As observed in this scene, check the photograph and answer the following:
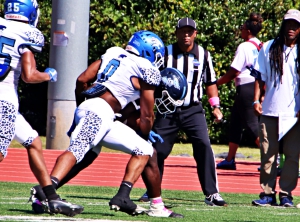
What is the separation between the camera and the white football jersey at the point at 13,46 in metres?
7.09

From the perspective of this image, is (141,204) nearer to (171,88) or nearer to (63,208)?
(171,88)

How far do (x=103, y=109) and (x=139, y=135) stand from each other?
75cm

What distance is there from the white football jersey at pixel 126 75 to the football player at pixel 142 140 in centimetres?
25

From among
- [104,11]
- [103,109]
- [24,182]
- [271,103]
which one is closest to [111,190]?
[24,182]

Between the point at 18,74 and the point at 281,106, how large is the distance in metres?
3.04

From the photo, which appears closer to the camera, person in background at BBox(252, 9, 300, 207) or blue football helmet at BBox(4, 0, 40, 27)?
blue football helmet at BBox(4, 0, 40, 27)

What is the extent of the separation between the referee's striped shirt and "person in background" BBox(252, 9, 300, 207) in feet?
1.91

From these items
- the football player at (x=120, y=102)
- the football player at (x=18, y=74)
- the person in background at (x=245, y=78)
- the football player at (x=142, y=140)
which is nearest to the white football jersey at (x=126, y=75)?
the football player at (x=120, y=102)

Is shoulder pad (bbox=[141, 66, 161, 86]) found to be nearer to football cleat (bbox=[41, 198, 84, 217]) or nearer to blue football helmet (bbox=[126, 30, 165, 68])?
blue football helmet (bbox=[126, 30, 165, 68])

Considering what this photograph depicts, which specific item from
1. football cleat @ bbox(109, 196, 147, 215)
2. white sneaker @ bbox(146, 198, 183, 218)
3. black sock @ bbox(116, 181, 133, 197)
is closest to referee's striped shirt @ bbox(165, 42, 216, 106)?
white sneaker @ bbox(146, 198, 183, 218)

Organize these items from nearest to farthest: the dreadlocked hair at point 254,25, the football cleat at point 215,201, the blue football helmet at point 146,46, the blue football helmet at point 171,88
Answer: the blue football helmet at point 146,46 < the blue football helmet at point 171,88 < the football cleat at point 215,201 < the dreadlocked hair at point 254,25

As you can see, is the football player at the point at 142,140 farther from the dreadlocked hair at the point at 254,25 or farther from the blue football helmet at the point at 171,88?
the dreadlocked hair at the point at 254,25

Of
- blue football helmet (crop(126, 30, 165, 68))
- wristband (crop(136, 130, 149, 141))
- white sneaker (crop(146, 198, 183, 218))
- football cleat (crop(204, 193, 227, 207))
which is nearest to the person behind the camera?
white sneaker (crop(146, 198, 183, 218))

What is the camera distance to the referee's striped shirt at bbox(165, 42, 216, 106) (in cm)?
921
